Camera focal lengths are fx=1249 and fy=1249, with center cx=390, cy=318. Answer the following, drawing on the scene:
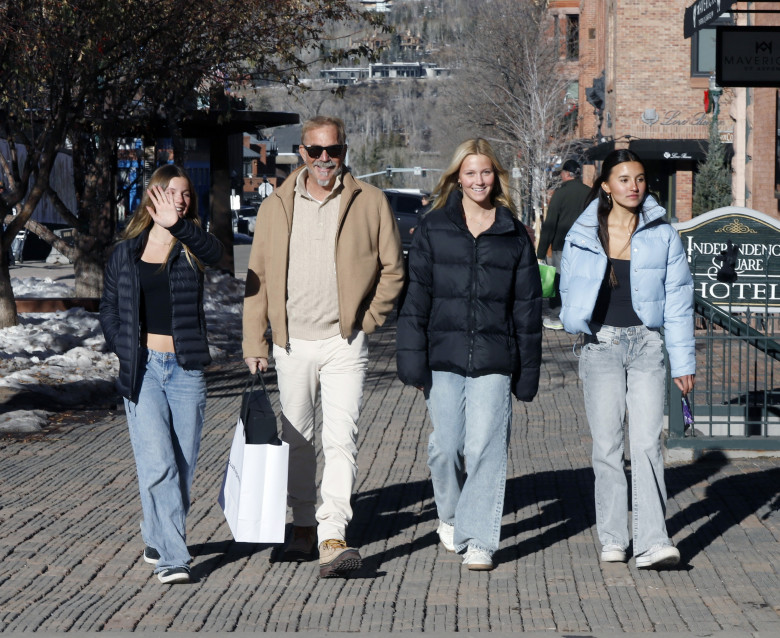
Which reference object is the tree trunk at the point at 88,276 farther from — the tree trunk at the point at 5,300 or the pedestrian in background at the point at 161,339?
the pedestrian in background at the point at 161,339

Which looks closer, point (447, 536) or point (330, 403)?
point (330, 403)

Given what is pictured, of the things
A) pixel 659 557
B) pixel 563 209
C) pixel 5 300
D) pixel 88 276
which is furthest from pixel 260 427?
pixel 88 276

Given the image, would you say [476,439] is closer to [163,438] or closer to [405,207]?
[163,438]

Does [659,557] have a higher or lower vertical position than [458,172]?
lower

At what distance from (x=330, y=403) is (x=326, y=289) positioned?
52 cm

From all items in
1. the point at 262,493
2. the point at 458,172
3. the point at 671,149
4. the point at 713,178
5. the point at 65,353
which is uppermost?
the point at 671,149

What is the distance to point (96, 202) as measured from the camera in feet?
60.8

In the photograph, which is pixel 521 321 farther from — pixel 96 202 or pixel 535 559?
pixel 96 202

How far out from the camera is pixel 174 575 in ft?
17.8

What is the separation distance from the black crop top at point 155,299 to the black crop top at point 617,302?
1.92 meters

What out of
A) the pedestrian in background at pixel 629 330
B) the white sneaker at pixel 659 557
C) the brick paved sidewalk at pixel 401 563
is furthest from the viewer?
the pedestrian in background at pixel 629 330

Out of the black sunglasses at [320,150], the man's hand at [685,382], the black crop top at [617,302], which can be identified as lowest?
the man's hand at [685,382]

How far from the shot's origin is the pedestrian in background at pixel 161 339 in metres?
5.41

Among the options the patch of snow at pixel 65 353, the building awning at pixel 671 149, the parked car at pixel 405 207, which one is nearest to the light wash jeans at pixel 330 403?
the patch of snow at pixel 65 353
